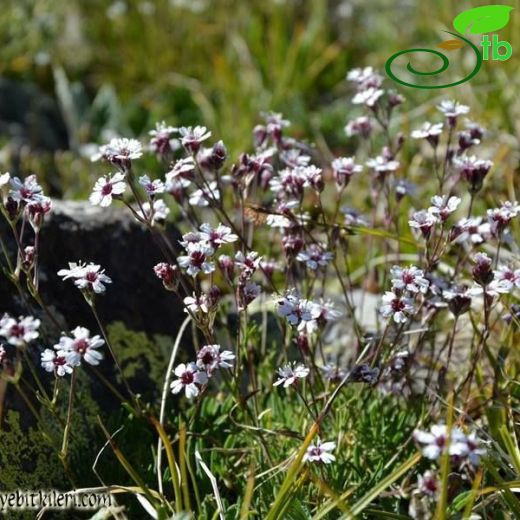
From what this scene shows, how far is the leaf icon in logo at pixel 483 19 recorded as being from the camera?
5328mm

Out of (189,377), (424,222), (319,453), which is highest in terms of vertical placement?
(424,222)

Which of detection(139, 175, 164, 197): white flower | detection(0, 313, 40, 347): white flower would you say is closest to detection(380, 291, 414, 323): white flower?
detection(139, 175, 164, 197): white flower

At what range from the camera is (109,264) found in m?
3.26

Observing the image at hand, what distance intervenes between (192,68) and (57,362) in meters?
4.73

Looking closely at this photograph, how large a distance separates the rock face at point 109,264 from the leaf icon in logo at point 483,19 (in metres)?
2.91

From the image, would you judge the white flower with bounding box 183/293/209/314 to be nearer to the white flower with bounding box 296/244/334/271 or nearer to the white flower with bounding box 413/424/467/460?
the white flower with bounding box 296/244/334/271

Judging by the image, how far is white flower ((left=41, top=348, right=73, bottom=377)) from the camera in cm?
223

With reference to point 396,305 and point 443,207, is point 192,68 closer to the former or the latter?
point 443,207

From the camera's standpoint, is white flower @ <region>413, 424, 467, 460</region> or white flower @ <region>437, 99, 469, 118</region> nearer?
white flower @ <region>413, 424, 467, 460</region>

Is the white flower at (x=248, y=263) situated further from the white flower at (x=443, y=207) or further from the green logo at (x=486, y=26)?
the green logo at (x=486, y=26)

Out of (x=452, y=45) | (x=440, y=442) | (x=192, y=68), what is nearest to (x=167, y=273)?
(x=440, y=442)

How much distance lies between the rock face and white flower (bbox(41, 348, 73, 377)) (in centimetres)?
77

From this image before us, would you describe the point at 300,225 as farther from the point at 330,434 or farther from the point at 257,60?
the point at 257,60

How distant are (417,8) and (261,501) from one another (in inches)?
211
